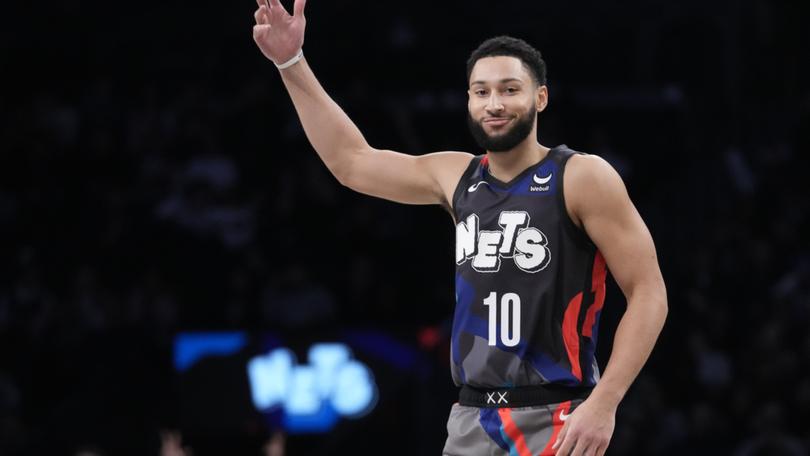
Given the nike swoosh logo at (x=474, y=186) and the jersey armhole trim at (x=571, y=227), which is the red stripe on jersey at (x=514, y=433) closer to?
the jersey armhole trim at (x=571, y=227)

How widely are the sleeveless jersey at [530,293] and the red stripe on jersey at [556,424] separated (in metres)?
0.07

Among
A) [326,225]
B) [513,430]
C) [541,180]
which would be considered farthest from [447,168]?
[326,225]

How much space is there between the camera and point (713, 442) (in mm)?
9820

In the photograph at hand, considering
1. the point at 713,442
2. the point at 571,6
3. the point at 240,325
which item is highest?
the point at 571,6

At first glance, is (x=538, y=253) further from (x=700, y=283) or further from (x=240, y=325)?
(x=700, y=283)

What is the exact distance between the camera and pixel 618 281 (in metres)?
3.95

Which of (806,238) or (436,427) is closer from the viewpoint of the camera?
(436,427)

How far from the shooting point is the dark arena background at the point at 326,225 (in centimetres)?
1020

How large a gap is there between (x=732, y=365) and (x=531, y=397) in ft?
24.4

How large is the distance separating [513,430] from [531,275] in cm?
47

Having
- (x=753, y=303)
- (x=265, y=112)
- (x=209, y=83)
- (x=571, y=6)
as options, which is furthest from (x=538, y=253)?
(x=571, y=6)

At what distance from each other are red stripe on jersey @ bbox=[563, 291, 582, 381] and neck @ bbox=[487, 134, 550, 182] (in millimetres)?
451

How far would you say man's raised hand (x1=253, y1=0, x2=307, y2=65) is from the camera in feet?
15.2

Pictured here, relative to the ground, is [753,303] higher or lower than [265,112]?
lower
